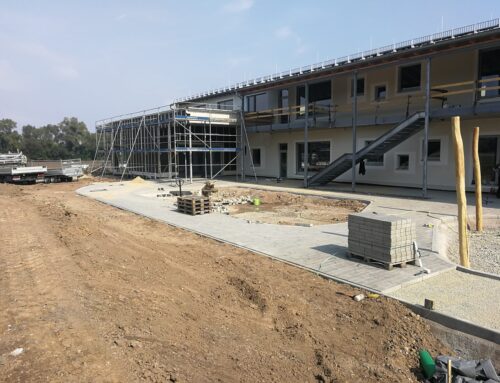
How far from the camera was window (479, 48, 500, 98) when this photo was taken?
54.9 ft

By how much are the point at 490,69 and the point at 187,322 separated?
18.0 metres

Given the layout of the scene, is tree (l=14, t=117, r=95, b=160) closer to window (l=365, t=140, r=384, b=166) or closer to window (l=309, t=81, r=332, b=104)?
window (l=309, t=81, r=332, b=104)

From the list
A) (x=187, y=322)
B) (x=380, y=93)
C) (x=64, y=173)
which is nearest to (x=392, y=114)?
(x=380, y=93)

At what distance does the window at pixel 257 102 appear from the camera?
29141mm

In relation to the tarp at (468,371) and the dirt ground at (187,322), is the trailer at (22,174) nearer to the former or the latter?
the dirt ground at (187,322)

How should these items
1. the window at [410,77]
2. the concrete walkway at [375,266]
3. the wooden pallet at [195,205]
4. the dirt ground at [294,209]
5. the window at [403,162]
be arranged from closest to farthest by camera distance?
1. the concrete walkway at [375,266]
2. the dirt ground at [294,209]
3. the wooden pallet at [195,205]
4. the window at [410,77]
5. the window at [403,162]

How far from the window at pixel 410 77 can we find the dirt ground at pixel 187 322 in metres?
15.8

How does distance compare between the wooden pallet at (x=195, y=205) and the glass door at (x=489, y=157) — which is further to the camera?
the glass door at (x=489, y=157)

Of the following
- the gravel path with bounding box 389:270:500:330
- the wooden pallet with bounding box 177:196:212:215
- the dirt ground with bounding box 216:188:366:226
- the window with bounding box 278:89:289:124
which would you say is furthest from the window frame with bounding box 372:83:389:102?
the gravel path with bounding box 389:270:500:330

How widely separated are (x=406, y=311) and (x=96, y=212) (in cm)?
1197

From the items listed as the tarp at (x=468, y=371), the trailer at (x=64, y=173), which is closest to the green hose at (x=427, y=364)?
the tarp at (x=468, y=371)

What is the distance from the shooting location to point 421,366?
181 inches

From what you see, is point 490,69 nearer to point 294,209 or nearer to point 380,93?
point 380,93

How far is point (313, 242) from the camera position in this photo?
30.5 feet
